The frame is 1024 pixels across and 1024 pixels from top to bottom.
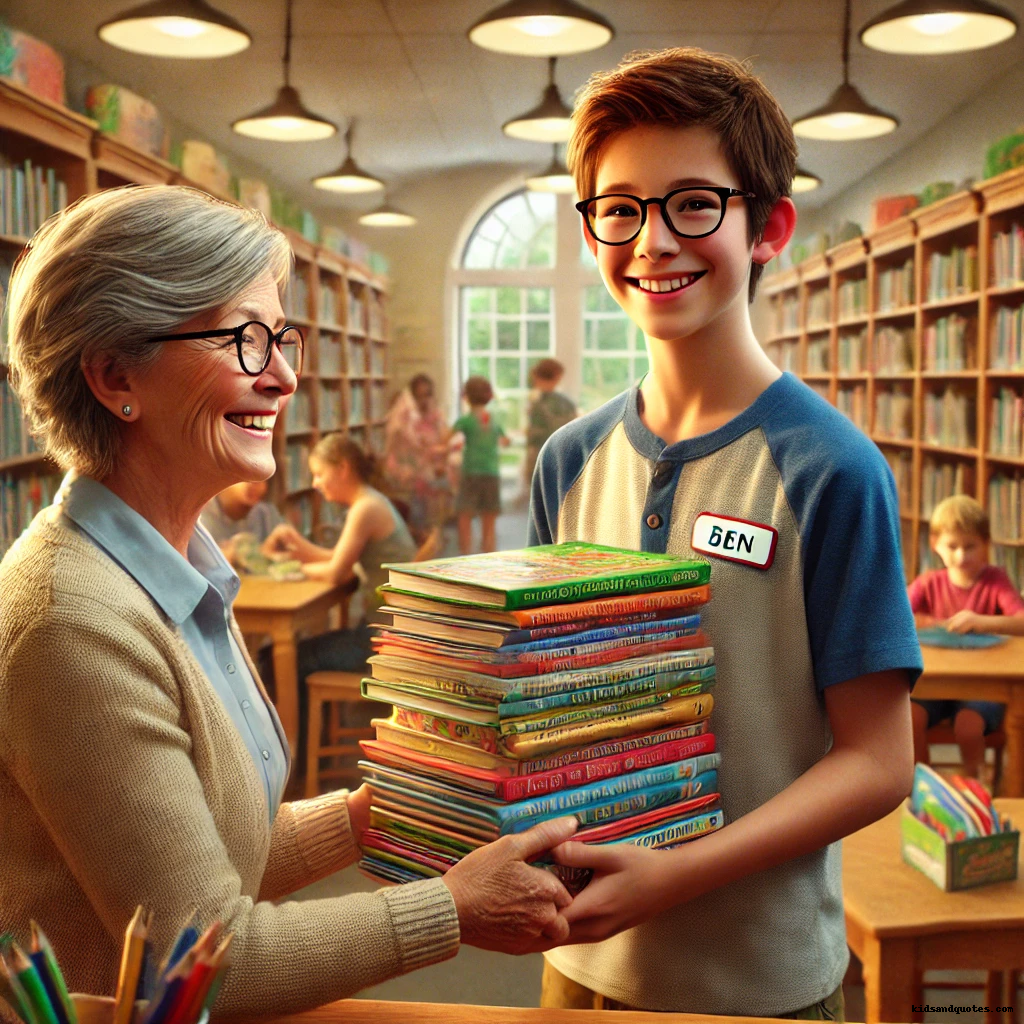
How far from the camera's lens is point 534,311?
3857 mm

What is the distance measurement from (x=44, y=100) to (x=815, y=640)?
3.09 meters

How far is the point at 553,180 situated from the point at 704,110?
116 inches

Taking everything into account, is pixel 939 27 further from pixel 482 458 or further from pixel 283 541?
pixel 283 541

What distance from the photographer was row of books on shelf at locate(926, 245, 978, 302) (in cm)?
384

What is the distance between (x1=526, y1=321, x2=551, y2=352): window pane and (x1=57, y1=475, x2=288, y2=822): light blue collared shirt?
2.79m

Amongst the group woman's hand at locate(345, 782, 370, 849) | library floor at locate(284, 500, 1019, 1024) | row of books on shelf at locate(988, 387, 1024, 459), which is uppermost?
row of books on shelf at locate(988, 387, 1024, 459)

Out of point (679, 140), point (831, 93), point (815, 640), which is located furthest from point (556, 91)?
point (815, 640)

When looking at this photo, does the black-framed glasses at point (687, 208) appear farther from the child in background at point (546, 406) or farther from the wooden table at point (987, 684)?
the child in background at point (546, 406)

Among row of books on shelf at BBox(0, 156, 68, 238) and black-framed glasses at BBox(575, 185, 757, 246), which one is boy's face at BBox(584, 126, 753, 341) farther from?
row of books on shelf at BBox(0, 156, 68, 238)

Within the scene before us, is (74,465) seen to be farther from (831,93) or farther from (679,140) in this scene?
(831,93)

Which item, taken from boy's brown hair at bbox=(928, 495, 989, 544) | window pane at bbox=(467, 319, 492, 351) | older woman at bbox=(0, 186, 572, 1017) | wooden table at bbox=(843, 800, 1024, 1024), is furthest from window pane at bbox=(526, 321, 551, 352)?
older woman at bbox=(0, 186, 572, 1017)

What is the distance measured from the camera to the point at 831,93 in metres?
3.75

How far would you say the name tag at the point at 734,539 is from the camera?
1081mm

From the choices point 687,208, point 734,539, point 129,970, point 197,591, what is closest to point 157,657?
point 197,591
